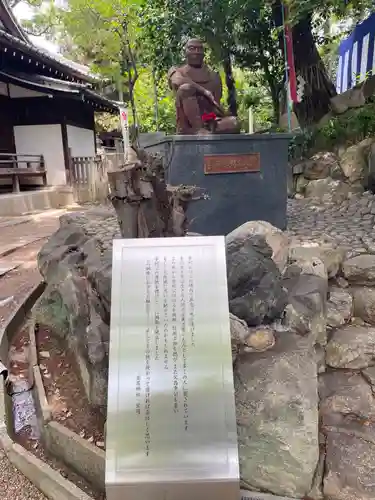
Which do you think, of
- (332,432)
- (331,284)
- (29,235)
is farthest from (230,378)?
(29,235)

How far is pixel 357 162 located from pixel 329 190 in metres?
0.59

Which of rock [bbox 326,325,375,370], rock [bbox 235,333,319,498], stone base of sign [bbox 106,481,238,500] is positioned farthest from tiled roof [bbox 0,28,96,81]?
stone base of sign [bbox 106,481,238,500]

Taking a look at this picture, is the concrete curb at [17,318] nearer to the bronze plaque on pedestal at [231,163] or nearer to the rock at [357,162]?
the bronze plaque on pedestal at [231,163]

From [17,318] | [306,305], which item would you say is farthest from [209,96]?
[17,318]

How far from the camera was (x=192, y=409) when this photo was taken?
1567 millimetres

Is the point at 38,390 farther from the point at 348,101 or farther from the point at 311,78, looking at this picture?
the point at 311,78

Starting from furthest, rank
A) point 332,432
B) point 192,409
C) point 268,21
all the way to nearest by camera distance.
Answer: point 268,21 → point 332,432 → point 192,409

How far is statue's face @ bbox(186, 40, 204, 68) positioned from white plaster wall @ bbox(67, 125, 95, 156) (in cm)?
864

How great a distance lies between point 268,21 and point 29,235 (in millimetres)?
6655

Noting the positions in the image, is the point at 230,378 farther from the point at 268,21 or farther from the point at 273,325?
the point at 268,21

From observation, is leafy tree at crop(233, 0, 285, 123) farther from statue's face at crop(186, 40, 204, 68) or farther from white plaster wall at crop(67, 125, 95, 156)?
white plaster wall at crop(67, 125, 95, 156)

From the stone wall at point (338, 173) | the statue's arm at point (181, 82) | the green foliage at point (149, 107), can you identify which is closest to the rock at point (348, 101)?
the stone wall at point (338, 173)

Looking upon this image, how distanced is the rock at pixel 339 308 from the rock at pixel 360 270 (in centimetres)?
16

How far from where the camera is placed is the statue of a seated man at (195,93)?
15.6ft
